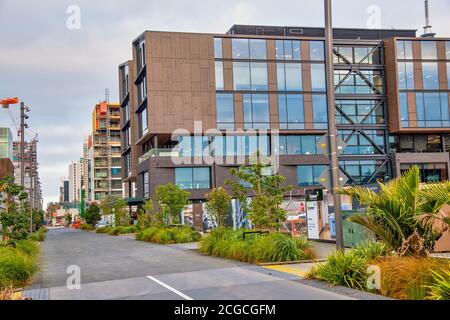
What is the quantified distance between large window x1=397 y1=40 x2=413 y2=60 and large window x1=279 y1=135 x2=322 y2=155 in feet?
41.6

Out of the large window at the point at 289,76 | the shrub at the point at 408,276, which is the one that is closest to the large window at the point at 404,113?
the large window at the point at 289,76

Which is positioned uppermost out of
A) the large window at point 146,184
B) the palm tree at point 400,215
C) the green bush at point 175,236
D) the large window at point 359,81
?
the large window at point 359,81

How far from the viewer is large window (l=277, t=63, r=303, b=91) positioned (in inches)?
2227

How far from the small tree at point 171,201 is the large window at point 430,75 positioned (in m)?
33.7

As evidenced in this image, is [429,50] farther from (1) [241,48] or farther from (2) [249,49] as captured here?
(1) [241,48]

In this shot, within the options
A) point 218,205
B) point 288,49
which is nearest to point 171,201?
point 218,205

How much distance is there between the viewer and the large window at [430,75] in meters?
57.6

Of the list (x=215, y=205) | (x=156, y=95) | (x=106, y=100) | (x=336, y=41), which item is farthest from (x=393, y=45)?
(x=106, y=100)

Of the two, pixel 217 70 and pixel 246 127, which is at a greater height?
pixel 217 70

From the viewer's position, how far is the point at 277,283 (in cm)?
1238

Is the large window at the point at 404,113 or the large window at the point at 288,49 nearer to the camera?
the large window at the point at 288,49

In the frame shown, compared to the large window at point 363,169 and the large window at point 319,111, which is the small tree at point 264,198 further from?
the large window at point 363,169

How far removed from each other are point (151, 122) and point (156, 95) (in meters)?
2.74
